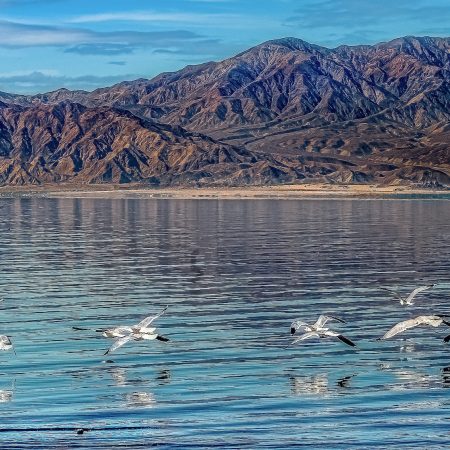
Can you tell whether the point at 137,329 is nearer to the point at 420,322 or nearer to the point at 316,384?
the point at 316,384

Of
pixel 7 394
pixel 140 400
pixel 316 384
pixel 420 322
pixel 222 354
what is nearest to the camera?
pixel 140 400

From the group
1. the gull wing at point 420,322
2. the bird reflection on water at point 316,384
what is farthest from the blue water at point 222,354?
the gull wing at point 420,322

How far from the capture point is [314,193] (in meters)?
193

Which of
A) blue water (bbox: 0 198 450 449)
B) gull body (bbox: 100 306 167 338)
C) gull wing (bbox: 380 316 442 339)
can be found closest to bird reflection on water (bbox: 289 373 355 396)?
blue water (bbox: 0 198 450 449)

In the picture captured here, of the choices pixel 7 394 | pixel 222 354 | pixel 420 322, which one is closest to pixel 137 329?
pixel 7 394

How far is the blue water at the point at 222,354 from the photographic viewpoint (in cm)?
2173

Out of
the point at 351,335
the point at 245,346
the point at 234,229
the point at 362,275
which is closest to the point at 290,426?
the point at 245,346

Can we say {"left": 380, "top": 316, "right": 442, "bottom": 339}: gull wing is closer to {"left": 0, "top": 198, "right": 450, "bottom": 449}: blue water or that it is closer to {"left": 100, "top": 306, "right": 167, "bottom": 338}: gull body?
{"left": 0, "top": 198, "right": 450, "bottom": 449}: blue water

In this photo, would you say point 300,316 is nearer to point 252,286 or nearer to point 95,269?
point 252,286

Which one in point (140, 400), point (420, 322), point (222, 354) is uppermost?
point (420, 322)

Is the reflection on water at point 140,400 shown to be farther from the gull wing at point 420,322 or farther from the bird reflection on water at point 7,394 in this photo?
the gull wing at point 420,322

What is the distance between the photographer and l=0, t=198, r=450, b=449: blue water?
71.3 feet

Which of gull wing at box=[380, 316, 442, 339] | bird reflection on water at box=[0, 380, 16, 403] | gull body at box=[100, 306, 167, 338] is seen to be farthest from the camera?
gull wing at box=[380, 316, 442, 339]

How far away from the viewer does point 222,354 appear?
29.4 m
